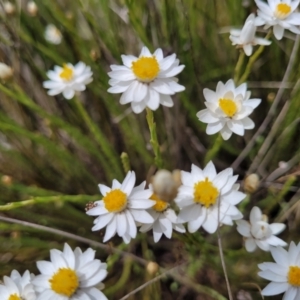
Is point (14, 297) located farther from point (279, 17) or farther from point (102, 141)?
point (279, 17)

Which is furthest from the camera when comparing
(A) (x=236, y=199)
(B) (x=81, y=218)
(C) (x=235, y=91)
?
(B) (x=81, y=218)

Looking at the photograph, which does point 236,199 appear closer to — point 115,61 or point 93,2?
point 115,61

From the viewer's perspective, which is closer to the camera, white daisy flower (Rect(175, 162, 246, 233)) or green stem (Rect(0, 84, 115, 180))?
white daisy flower (Rect(175, 162, 246, 233))

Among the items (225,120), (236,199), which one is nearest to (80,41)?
(225,120)

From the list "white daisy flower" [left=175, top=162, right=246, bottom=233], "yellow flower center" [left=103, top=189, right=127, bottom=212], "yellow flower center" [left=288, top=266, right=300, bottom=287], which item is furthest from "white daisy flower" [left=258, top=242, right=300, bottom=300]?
"yellow flower center" [left=103, top=189, right=127, bottom=212]

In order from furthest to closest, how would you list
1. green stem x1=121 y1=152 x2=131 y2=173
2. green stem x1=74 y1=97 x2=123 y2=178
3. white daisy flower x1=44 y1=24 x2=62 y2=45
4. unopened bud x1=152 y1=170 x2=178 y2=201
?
white daisy flower x1=44 y1=24 x2=62 y2=45 → green stem x1=74 y1=97 x2=123 y2=178 → green stem x1=121 y1=152 x2=131 y2=173 → unopened bud x1=152 y1=170 x2=178 y2=201

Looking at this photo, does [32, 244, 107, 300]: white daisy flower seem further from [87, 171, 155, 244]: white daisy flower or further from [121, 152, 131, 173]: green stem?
[121, 152, 131, 173]: green stem

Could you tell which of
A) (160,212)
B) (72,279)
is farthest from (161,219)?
(72,279)
